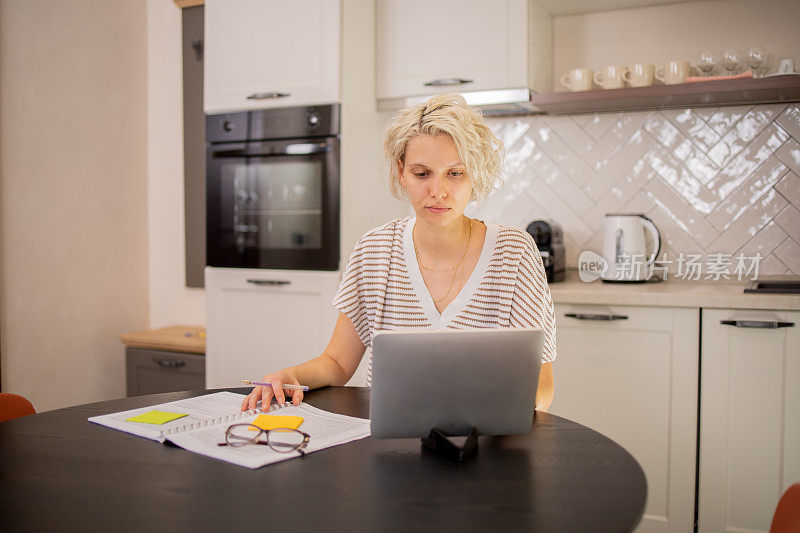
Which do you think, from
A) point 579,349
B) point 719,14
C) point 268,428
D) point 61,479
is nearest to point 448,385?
point 268,428

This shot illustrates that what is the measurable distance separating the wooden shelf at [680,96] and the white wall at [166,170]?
2.01 m

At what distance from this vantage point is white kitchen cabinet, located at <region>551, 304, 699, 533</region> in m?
2.32

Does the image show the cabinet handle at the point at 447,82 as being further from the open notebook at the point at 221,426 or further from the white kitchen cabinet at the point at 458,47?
the open notebook at the point at 221,426

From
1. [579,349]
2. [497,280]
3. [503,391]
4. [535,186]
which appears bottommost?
[579,349]

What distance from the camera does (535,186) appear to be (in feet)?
9.98

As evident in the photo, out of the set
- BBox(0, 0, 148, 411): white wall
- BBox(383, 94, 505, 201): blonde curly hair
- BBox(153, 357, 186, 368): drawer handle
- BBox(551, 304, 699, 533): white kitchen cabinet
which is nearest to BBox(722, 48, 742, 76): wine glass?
BBox(551, 304, 699, 533): white kitchen cabinet

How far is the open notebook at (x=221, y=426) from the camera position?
3.68 feet

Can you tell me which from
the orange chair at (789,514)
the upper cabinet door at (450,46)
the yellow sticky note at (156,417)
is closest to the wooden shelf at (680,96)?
the upper cabinet door at (450,46)

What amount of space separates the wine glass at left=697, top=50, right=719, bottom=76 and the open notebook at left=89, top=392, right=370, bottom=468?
2.08 m

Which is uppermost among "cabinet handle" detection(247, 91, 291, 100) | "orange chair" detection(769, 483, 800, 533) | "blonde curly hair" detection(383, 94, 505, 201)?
"cabinet handle" detection(247, 91, 291, 100)

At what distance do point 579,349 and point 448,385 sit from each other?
1475 millimetres

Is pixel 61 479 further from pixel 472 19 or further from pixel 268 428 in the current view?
pixel 472 19

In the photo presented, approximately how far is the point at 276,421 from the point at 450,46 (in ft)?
6.50

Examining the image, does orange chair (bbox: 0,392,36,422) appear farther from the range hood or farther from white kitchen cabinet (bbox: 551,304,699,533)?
the range hood
